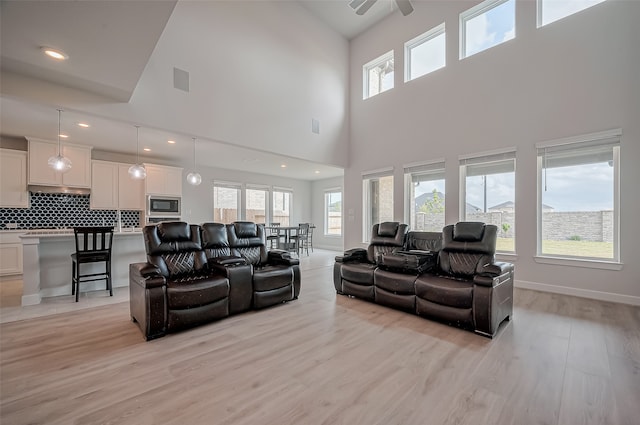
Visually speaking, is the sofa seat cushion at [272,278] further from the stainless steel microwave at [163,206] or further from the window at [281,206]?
the window at [281,206]

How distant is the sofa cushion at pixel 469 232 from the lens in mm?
3543

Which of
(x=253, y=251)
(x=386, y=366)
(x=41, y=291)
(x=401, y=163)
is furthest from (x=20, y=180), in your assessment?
(x=401, y=163)

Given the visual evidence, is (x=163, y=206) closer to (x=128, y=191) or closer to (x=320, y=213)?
(x=128, y=191)

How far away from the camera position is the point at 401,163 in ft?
20.8

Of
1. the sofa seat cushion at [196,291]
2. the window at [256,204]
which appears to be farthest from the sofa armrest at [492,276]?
the window at [256,204]

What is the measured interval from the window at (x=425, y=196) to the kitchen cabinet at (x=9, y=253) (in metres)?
8.12

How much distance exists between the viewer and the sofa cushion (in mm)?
3543

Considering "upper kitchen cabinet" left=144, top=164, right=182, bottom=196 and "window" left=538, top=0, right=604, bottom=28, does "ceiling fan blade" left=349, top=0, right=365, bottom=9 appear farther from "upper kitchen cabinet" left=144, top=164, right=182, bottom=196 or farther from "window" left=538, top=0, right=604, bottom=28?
"upper kitchen cabinet" left=144, top=164, right=182, bottom=196

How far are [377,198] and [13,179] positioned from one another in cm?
779

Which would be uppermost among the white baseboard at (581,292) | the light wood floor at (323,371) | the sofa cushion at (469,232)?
the sofa cushion at (469,232)

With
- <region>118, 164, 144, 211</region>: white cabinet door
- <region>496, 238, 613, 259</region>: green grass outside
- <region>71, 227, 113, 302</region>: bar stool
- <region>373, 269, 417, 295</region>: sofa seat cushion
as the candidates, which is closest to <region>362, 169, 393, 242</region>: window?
<region>496, 238, 613, 259</region>: green grass outside

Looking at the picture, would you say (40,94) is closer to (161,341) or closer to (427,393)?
(161,341)

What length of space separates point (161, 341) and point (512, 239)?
18.1 feet

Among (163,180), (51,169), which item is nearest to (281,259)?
(163,180)
